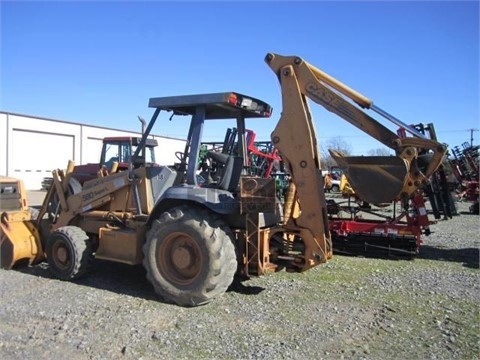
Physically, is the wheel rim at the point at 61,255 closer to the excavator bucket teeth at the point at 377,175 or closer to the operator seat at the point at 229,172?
the operator seat at the point at 229,172

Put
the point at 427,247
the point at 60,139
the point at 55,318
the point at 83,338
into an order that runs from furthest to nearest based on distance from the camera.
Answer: the point at 60,139 → the point at 427,247 → the point at 55,318 → the point at 83,338

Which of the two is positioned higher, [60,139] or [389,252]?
A: [60,139]

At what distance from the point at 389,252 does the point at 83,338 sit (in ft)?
21.4

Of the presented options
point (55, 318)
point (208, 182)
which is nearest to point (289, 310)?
point (208, 182)

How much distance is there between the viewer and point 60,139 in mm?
35719

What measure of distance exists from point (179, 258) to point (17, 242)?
3234mm

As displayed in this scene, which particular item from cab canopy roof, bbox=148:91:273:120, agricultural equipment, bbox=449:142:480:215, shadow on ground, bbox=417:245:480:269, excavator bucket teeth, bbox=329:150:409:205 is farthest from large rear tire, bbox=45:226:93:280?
agricultural equipment, bbox=449:142:480:215

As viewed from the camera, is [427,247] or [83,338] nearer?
[83,338]

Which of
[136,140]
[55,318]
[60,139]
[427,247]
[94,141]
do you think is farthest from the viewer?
[94,141]

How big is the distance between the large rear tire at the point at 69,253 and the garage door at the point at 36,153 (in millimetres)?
26954

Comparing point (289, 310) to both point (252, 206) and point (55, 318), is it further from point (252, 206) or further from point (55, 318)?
point (55, 318)

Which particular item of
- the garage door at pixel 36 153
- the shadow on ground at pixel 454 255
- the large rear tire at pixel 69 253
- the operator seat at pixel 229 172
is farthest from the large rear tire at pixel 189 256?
the garage door at pixel 36 153

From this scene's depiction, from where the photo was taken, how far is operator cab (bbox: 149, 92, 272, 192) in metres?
6.33

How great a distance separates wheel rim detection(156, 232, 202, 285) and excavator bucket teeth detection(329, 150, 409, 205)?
2.12m
